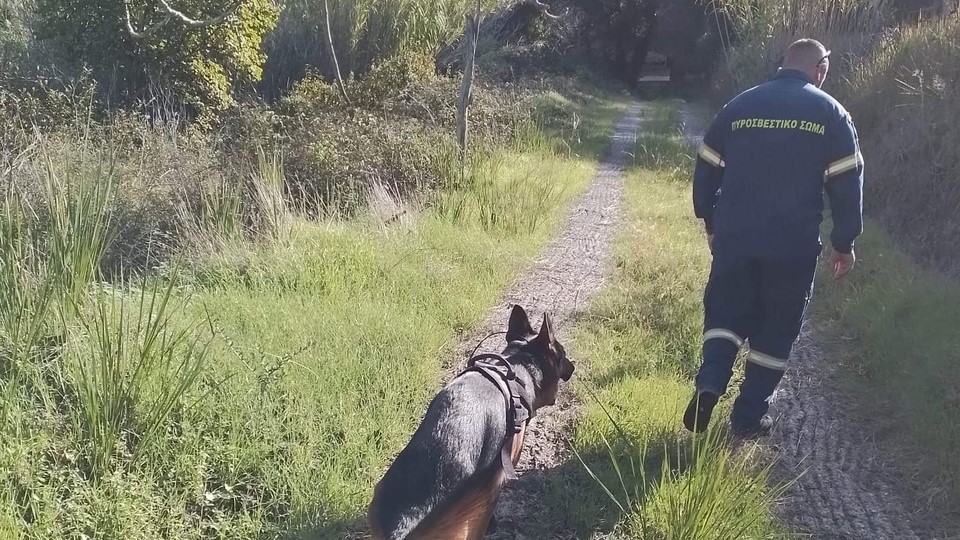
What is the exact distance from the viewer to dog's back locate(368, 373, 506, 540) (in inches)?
91.0

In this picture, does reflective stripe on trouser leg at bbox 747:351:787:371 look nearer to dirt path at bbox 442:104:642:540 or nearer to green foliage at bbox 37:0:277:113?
dirt path at bbox 442:104:642:540

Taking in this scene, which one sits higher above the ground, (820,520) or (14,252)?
(14,252)

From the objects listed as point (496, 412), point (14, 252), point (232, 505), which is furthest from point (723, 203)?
point (14, 252)

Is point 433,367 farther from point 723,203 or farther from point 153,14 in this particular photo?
point 153,14

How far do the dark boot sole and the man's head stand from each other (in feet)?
5.75

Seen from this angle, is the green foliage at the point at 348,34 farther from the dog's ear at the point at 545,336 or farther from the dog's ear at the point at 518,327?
the dog's ear at the point at 545,336

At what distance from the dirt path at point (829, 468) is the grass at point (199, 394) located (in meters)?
1.95

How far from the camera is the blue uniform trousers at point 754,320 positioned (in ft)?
10.9

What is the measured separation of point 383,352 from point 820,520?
241 cm

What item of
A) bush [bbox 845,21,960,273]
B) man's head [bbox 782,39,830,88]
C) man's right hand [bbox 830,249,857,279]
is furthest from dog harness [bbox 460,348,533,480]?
bush [bbox 845,21,960,273]

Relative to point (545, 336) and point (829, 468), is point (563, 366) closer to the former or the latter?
point (545, 336)

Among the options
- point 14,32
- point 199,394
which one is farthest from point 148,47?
point 199,394

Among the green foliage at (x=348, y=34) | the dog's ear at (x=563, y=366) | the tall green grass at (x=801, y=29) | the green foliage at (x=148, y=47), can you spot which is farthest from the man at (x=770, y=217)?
the green foliage at (x=348, y=34)

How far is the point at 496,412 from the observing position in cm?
289
